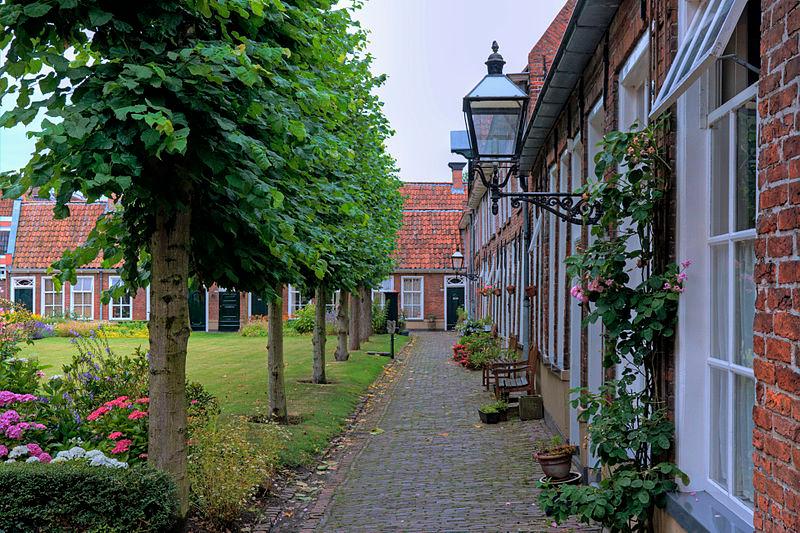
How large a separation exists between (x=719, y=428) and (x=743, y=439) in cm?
34

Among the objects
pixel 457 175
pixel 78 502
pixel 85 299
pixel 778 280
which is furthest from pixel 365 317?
pixel 778 280

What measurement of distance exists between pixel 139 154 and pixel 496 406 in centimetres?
875

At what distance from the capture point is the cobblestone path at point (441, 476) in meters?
6.96

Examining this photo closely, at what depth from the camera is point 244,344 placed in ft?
102

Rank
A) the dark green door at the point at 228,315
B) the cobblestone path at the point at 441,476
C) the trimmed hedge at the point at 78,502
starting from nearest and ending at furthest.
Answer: the trimmed hedge at the point at 78,502 → the cobblestone path at the point at 441,476 → the dark green door at the point at 228,315

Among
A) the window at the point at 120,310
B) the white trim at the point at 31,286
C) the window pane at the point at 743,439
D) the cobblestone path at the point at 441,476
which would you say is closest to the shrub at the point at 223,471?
the cobblestone path at the point at 441,476

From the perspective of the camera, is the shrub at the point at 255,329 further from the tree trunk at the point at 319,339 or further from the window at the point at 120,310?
the tree trunk at the point at 319,339

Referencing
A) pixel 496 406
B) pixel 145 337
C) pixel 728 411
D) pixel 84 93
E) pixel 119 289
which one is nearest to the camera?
pixel 728 411

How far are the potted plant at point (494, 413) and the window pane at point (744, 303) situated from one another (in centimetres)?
893

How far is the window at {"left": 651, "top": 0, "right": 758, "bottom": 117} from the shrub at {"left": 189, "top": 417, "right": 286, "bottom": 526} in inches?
187

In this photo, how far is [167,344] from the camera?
6293 millimetres

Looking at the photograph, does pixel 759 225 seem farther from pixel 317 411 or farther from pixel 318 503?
pixel 317 411

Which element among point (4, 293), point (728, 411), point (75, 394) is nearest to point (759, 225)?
point (728, 411)

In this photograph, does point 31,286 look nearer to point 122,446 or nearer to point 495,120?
point 122,446
